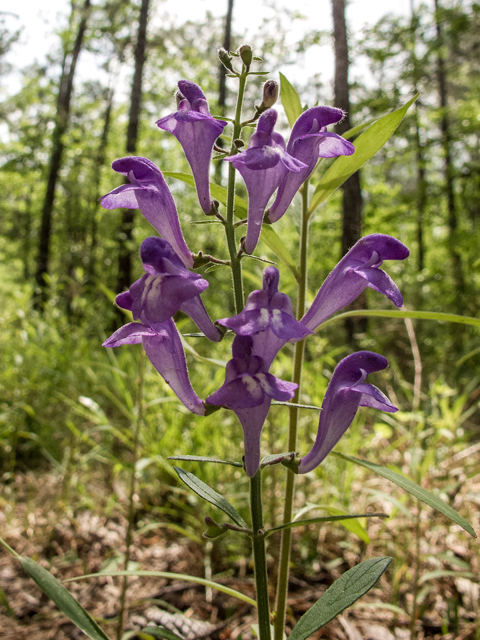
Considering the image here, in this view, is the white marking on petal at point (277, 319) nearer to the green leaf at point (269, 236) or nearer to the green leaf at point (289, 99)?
the green leaf at point (269, 236)

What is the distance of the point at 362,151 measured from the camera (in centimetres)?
104

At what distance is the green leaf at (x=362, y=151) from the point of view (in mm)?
998

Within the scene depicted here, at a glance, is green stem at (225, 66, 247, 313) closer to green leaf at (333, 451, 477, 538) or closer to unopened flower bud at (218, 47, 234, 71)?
unopened flower bud at (218, 47, 234, 71)

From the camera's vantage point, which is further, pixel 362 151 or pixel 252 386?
pixel 362 151

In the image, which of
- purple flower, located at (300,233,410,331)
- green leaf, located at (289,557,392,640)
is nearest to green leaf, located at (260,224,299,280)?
purple flower, located at (300,233,410,331)

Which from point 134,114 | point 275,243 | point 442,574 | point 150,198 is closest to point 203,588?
point 442,574

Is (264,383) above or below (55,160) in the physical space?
below

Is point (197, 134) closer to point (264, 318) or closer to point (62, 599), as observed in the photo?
point (264, 318)

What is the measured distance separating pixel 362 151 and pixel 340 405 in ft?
2.06

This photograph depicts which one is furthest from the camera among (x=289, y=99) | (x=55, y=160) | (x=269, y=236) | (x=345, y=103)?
(x=55, y=160)

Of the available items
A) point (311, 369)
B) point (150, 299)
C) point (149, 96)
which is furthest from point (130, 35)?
point (150, 299)

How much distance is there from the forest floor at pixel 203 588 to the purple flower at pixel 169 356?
0.90m

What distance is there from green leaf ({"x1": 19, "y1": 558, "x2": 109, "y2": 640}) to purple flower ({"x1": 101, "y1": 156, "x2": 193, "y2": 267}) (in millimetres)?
715

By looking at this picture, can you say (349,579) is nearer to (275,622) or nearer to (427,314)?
(275,622)
